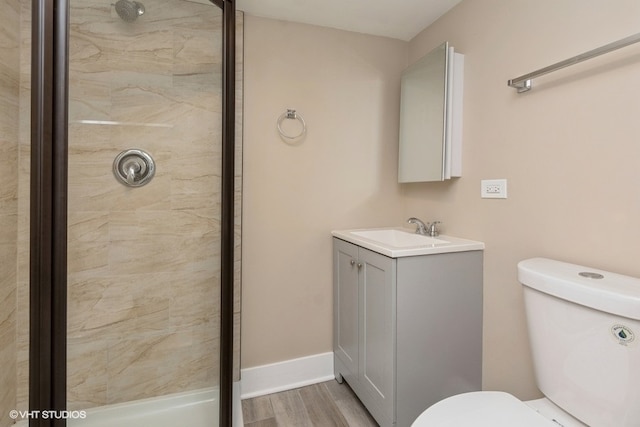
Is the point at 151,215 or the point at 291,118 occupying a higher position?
the point at 291,118

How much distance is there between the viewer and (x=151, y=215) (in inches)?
56.5

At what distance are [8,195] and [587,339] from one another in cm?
206

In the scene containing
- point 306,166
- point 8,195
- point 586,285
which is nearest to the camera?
point 586,285

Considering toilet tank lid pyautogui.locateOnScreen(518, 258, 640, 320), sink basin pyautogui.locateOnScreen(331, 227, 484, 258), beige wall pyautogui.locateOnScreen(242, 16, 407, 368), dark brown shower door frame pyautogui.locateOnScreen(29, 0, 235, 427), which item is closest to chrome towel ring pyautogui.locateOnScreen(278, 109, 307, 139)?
beige wall pyautogui.locateOnScreen(242, 16, 407, 368)

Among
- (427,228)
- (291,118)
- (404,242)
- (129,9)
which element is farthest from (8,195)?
(427,228)

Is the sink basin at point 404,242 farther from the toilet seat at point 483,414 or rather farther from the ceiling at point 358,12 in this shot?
the ceiling at point 358,12

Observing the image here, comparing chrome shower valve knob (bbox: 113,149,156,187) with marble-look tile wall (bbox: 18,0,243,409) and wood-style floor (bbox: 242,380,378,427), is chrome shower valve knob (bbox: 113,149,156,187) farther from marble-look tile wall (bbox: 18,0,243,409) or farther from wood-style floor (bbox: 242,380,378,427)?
wood-style floor (bbox: 242,380,378,427)

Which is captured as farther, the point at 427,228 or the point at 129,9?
the point at 427,228

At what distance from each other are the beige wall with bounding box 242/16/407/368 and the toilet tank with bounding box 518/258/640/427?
114 cm

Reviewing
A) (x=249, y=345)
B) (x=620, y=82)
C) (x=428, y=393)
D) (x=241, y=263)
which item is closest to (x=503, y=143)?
(x=620, y=82)

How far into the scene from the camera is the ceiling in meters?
1.66

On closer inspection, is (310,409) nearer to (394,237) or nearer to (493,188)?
(394,237)

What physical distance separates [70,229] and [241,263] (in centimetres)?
86

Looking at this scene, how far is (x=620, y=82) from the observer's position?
3.26 feet
